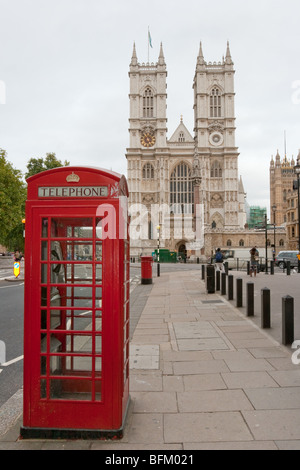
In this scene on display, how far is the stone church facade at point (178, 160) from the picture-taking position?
62.9m

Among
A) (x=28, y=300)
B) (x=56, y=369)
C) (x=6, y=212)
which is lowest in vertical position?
(x=56, y=369)

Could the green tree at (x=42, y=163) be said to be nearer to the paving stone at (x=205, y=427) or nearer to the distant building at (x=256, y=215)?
the paving stone at (x=205, y=427)

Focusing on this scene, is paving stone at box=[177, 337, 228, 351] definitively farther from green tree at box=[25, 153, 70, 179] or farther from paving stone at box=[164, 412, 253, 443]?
green tree at box=[25, 153, 70, 179]

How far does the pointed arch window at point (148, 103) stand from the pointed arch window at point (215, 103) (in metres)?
11.2

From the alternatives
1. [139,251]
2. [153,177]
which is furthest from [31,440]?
[153,177]

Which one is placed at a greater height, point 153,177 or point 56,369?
point 153,177

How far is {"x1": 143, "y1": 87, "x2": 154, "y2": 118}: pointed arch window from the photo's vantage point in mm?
66438

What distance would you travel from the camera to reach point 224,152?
6394 centimetres

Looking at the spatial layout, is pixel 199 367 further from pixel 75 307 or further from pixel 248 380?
pixel 75 307

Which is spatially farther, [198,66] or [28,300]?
[198,66]

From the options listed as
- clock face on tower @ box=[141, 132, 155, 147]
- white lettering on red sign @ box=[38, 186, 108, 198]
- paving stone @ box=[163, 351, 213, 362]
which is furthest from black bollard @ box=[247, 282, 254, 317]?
clock face on tower @ box=[141, 132, 155, 147]

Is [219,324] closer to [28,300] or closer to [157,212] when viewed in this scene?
[28,300]

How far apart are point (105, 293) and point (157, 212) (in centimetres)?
6075

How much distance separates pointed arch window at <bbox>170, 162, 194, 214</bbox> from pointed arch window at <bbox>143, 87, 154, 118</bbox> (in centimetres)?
1133
